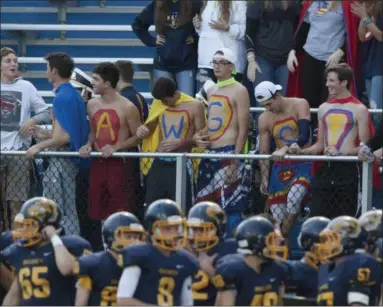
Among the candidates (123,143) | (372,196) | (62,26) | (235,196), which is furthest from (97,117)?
(62,26)

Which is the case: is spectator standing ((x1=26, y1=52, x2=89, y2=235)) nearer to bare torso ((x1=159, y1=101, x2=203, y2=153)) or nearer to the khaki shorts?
the khaki shorts

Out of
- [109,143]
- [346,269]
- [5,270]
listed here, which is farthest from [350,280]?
[109,143]

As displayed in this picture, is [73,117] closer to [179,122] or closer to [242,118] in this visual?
[179,122]

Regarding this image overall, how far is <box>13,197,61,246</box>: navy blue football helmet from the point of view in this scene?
11.2 metres

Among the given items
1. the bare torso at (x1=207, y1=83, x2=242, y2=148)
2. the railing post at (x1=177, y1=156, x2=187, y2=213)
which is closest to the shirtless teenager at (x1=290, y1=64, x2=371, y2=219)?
the bare torso at (x1=207, y1=83, x2=242, y2=148)

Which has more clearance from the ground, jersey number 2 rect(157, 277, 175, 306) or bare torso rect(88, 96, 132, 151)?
bare torso rect(88, 96, 132, 151)

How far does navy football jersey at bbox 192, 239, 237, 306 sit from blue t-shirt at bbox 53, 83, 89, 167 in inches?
79.3

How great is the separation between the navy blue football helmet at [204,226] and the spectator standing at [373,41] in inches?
120

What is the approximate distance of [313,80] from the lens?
46.0 feet

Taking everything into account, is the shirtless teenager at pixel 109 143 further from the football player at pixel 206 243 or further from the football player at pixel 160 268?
the football player at pixel 160 268

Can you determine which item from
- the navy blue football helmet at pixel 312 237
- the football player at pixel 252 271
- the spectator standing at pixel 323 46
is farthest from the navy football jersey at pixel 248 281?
the spectator standing at pixel 323 46

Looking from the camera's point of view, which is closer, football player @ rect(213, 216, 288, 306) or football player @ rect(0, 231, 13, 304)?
football player @ rect(213, 216, 288, 306)

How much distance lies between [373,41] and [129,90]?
7.19 ft

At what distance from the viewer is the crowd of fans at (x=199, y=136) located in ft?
41.8
